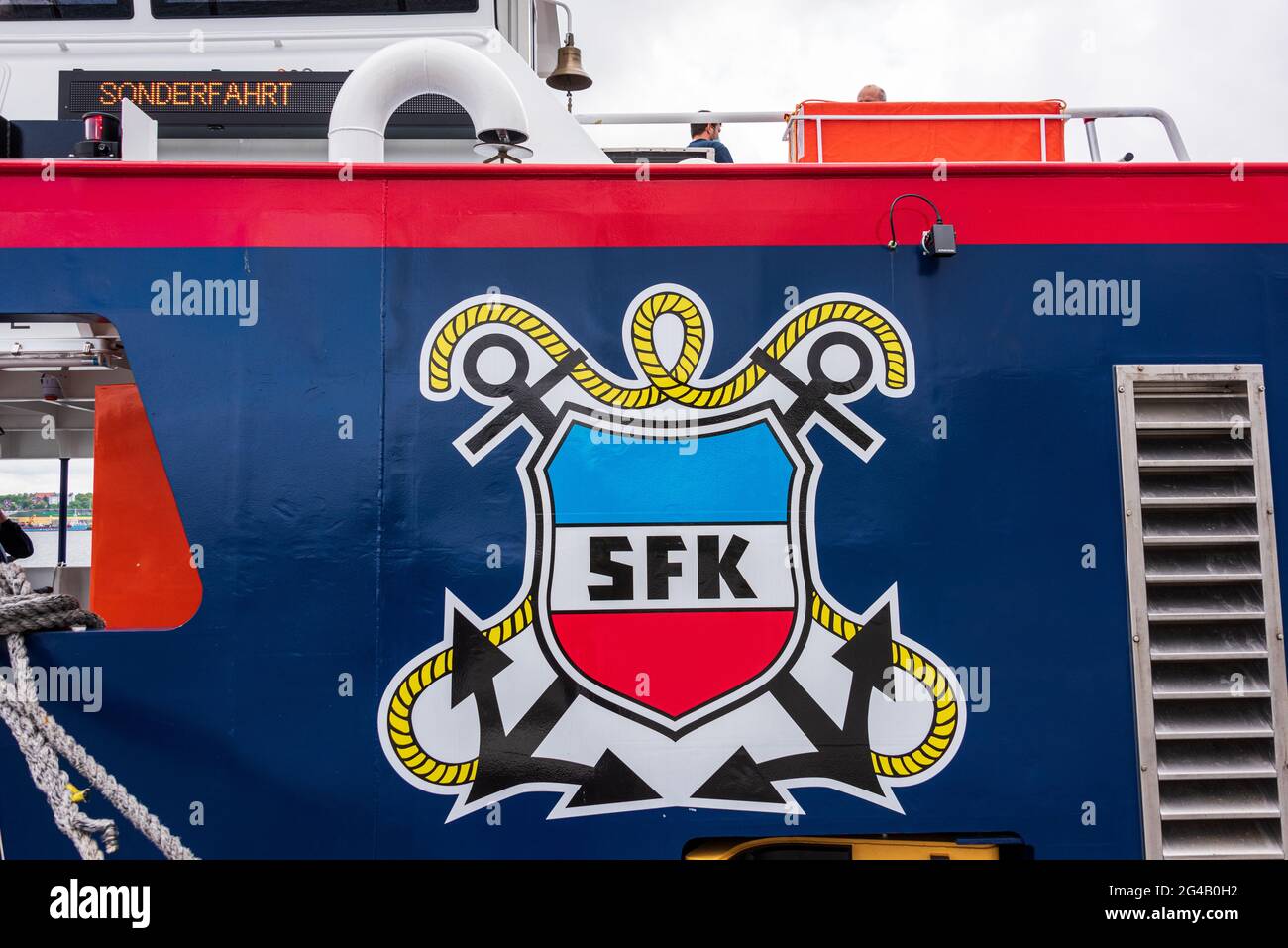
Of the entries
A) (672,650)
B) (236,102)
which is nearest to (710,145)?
(236,102)

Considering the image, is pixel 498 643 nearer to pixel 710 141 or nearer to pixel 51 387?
pixel 51 387

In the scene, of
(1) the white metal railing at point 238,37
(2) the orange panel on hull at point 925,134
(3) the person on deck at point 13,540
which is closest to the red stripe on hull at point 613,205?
(3) the person on deck at point 13,540

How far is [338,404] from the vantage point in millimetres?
2760

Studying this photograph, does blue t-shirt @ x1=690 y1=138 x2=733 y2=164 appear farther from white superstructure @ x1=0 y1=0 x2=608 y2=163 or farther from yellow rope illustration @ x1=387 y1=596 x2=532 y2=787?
yellow rope illustration @ x1=387 y1=596 x2=532 y2=787

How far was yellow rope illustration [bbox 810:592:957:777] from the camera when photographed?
2670 mm

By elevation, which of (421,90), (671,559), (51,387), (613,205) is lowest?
(671,559)

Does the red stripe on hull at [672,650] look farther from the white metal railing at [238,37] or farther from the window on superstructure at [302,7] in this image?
the window on superstructure at [302,7]

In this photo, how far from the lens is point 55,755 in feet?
8.50

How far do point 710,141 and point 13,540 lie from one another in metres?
3.42

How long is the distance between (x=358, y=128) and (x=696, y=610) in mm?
Result: 1940

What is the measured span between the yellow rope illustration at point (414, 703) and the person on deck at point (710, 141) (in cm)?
285

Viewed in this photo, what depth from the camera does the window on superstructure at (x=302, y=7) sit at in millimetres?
4152
